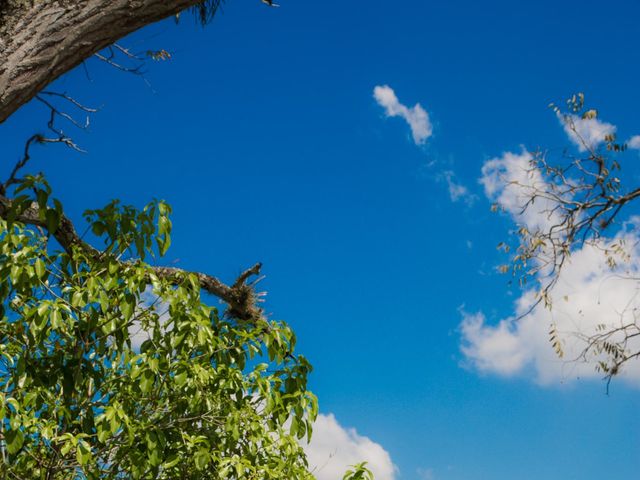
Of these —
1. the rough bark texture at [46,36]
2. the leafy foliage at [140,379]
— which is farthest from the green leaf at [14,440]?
the rough bark texture at [46,36]

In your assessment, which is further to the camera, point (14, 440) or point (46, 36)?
point (14, 440)

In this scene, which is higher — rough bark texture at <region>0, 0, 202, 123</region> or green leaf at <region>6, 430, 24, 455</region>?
rough bark texture at <region>0, 0, 202, 123</region>

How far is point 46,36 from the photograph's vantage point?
194cm

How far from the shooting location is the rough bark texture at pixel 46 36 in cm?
190

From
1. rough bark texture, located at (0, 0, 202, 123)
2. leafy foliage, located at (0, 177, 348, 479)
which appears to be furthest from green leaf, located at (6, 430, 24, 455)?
rough bark texture, located at (0, 0, 202, 123)

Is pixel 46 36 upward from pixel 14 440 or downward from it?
upward

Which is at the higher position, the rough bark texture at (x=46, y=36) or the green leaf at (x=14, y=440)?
the rough bark texture at (x=46, y=36)

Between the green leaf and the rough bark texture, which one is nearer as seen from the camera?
the rough bark texture

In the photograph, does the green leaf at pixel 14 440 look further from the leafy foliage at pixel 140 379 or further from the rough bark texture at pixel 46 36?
the rough bark texture at pixel 46 36

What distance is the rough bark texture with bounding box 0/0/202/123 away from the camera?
6.24 ft

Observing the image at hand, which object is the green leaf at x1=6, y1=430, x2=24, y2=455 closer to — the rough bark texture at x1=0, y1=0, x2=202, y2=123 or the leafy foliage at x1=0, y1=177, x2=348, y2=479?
the leafy foliage at x1=0, y1=177, x2=348, y2=479

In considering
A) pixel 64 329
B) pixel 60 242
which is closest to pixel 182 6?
pixel 64 329

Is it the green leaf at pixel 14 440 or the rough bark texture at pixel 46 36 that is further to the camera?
the green leaf at pixel 14 440

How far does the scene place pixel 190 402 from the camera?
3.03 metres
